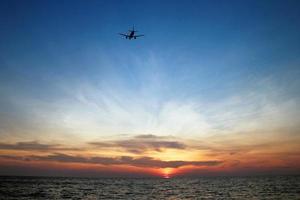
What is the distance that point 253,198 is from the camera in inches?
1873

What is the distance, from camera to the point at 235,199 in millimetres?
47406

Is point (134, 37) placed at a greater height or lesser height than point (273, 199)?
greater

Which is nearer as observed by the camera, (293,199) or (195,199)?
(293,199)

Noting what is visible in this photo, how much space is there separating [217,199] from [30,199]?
110 ft

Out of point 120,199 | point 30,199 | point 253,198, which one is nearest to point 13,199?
point 30,199

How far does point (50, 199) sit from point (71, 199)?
3.66 m

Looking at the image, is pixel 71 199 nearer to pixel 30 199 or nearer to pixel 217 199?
pixel 30 199

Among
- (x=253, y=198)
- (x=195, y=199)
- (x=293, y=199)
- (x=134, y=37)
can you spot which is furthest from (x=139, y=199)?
(x=134, y=37)

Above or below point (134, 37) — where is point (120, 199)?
below

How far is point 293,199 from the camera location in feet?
144

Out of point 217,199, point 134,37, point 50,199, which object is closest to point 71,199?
point 50,199

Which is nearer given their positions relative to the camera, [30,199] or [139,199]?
[30,199]

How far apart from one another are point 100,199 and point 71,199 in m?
5.26

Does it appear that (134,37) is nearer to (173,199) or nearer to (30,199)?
(173,199)
